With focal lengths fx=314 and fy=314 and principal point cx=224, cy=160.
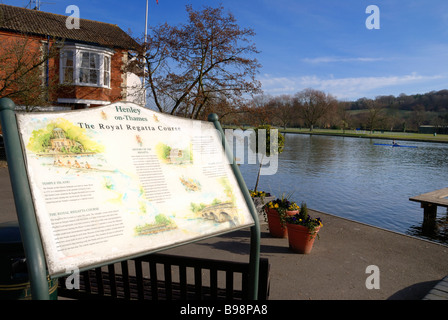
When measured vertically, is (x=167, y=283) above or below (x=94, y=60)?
below

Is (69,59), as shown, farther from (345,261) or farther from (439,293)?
(439,293)

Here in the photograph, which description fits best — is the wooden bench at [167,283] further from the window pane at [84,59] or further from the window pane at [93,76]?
the window pane at [84,59]

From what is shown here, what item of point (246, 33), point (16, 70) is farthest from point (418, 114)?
point (16, 70)

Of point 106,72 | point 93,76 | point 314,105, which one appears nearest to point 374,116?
point 314,105

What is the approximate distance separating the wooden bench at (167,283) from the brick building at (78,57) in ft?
57.6

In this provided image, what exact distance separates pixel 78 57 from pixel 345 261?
804 inches

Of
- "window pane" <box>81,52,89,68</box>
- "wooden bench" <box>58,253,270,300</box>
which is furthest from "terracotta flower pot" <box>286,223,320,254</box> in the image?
"window pane" <box>81,52,89,68</box>

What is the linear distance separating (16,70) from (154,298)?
14917 millimetres

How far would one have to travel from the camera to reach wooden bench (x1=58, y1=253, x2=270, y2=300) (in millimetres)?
2822

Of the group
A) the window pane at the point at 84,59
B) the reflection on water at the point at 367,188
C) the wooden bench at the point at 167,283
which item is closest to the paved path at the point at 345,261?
the wooden bench at the point at 167,283

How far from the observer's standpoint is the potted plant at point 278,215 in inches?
273

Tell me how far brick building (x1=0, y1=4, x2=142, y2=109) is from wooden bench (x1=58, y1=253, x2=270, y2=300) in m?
17.6

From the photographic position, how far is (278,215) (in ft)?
22.9
